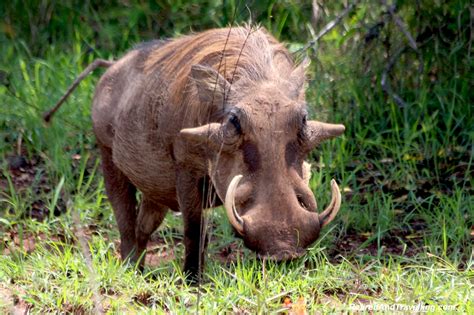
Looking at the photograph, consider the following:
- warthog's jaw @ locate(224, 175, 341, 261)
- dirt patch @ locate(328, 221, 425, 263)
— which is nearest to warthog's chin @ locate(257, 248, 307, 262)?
warthog's jaw @ locate(224, 175, 341, 261)

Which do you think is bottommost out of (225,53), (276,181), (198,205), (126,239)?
(126,239)

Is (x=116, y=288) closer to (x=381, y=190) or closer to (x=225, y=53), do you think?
(x=225, y=53)

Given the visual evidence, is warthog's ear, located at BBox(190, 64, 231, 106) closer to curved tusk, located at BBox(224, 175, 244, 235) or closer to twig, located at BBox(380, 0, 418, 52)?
curved tusk, located at BBox(224, 175, 244, 235)

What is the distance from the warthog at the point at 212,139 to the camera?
4.09m

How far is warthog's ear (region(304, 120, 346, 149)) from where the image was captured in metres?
Result: 4.34

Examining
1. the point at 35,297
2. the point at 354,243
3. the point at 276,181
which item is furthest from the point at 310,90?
the point at 35,297

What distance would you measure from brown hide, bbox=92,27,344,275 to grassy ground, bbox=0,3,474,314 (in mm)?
196

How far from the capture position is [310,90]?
251 inches

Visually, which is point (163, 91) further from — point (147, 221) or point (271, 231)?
point (271, 231)

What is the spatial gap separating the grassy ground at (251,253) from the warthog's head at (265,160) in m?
Result: 0.20

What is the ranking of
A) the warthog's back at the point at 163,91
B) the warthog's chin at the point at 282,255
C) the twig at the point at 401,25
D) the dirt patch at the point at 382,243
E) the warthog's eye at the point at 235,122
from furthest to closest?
the twig at the point at 401,25 → the dirt patch at the point at 382,243 → the warthog's back at the point at 163,91 → the warthog's eye at the point at 235,122 → the warthog's chin at the point at 282,255

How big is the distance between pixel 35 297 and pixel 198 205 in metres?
0.89

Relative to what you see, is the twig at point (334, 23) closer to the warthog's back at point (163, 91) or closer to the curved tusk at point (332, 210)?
the warthog's back at point (163, 91)

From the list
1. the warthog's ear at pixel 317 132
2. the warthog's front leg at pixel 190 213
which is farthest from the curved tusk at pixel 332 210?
the warthog's front leg at pixel 190 213
